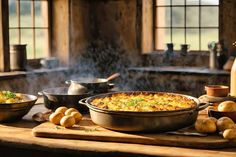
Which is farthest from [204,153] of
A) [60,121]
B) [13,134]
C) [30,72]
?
[30,72]

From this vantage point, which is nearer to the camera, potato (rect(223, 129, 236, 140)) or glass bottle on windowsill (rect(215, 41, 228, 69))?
potato (rect(223, 129, 236, 140))

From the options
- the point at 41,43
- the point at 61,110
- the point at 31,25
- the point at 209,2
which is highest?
the point at 209,2

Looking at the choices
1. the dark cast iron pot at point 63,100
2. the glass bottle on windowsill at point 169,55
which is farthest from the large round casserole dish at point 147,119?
the glass bottle on windowsill at point 169,55

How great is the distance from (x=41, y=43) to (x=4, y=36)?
86 centimetres

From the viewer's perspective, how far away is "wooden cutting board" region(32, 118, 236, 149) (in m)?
1.94

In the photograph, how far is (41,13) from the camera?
5.56m

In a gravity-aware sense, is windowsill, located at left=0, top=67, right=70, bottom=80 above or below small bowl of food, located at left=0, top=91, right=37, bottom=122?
above

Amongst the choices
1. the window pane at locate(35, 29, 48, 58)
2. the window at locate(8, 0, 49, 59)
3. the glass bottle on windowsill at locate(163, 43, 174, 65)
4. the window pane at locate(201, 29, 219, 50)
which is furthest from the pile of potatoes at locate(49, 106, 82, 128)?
the window pane at locate(201, 29, 219, 50)

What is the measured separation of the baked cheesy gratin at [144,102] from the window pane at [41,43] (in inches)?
122

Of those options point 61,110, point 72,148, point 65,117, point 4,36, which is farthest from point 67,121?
point 4,36

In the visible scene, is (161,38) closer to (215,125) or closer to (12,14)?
(12,14)

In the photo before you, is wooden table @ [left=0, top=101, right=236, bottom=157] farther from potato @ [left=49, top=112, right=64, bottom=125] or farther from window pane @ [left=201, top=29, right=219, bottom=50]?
window pane @ [left=201, top=29, right=219, bottom=50]

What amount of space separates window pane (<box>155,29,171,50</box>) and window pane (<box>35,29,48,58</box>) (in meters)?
1.49

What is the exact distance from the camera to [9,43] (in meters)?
4.87
